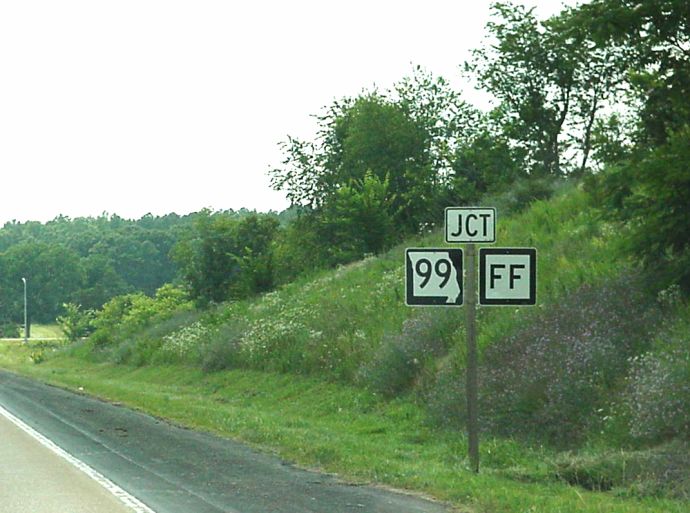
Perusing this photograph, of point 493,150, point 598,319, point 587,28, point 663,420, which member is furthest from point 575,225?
point 493,150

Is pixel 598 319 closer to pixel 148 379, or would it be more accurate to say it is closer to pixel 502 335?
pixel 502 335

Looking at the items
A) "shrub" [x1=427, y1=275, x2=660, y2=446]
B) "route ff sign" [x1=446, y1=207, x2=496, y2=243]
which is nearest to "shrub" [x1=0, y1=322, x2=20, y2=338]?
"shrub" [x1=427, y1=275, x2=660, y2=446]

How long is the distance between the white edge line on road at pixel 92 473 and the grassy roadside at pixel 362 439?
9.58 ft

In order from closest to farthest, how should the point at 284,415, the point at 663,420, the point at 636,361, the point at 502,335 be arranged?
1. the point at 663,420
2. the point at 636,361
3. the point at 502,335
4. the point at 284,415

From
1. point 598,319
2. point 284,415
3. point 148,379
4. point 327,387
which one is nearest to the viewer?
point 598,319

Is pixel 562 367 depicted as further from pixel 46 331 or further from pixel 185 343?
pixel 46 331

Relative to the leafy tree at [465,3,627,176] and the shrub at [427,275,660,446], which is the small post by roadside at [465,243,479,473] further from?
the leafy tree at [465,3,627,176]

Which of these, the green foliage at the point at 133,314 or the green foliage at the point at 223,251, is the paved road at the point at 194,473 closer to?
the green foliage at the point at 223,251

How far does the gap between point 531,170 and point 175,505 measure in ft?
105

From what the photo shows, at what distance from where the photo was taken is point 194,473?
15609mm

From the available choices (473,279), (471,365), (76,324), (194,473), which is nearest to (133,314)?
(76,324)

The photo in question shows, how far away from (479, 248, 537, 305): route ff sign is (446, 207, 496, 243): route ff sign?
228 millimetres

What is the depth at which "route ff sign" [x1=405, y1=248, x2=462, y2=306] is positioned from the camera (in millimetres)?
14812

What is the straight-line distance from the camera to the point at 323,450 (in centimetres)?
1706
